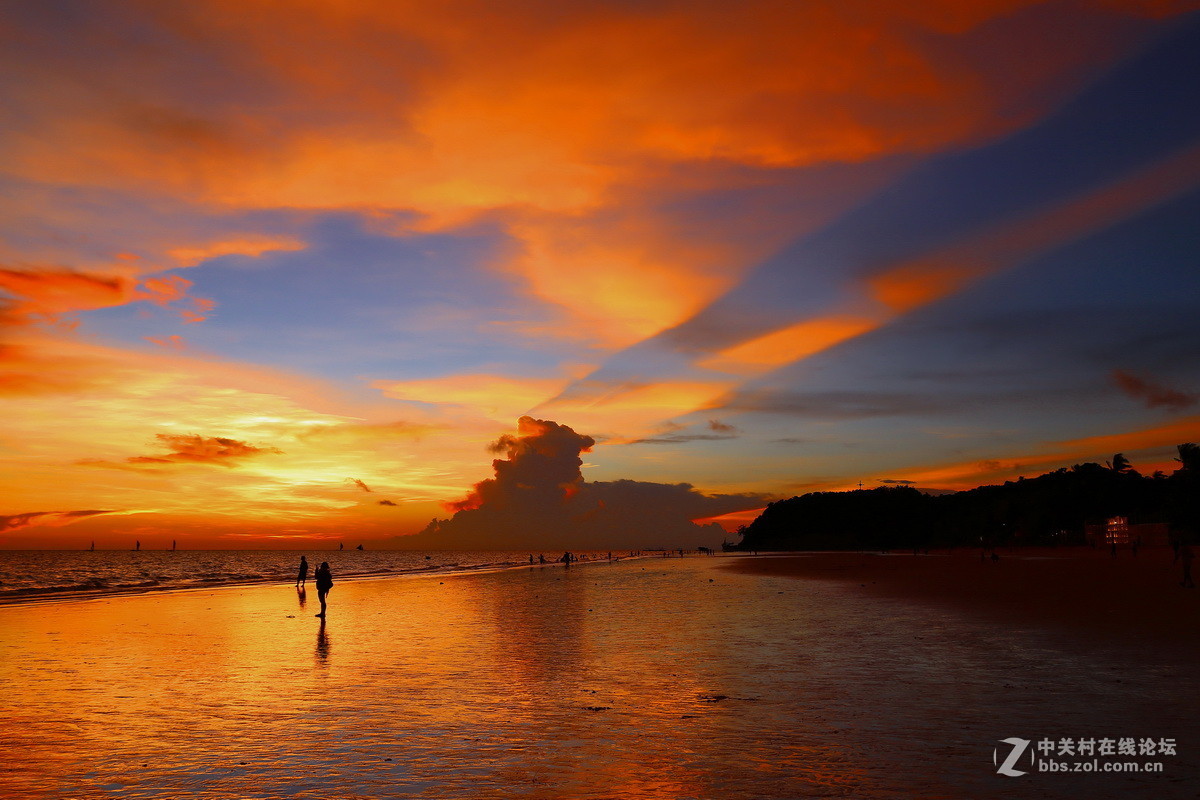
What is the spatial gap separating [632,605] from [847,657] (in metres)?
18.6

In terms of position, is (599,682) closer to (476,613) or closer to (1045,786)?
(1045,786)

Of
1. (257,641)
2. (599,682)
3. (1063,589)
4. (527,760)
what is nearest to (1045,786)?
(527,760)

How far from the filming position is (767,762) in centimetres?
1006
